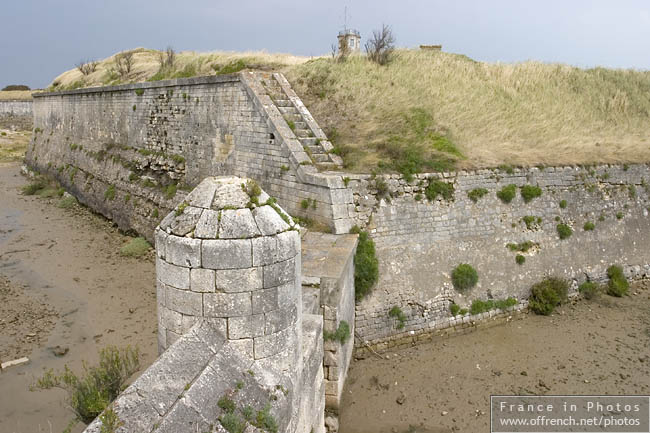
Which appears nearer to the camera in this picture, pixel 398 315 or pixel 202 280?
pixel 202 280

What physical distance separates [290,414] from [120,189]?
15.9 meters

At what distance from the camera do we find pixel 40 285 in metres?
12.5

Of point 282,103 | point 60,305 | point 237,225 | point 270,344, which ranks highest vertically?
point 282,103

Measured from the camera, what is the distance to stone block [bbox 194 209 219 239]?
3.52 meters

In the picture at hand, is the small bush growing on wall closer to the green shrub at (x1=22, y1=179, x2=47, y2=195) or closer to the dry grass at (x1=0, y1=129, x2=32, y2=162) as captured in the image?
the green shrub at (x1=22, y1=179, x2=47, y2=195)

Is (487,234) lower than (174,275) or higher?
lower

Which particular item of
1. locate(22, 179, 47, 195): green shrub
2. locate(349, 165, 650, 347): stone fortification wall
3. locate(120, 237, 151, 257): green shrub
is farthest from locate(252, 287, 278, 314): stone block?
locate(22, 179, 47, 195): green shrub

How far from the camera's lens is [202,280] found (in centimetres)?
357

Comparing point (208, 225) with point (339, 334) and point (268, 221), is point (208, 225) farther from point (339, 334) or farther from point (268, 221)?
point (339, 334)

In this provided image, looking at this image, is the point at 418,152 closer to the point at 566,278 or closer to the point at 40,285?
the point at 566,278

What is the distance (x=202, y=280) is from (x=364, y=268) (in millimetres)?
6493

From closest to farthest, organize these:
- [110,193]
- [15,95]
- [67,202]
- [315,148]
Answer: [315,148]
[110,193]
[67,202]
[15,95]

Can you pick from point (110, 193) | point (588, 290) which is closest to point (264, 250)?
point (588, 290)

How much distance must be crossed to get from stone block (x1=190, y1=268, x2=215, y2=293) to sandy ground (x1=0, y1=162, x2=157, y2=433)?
5.24 metres
